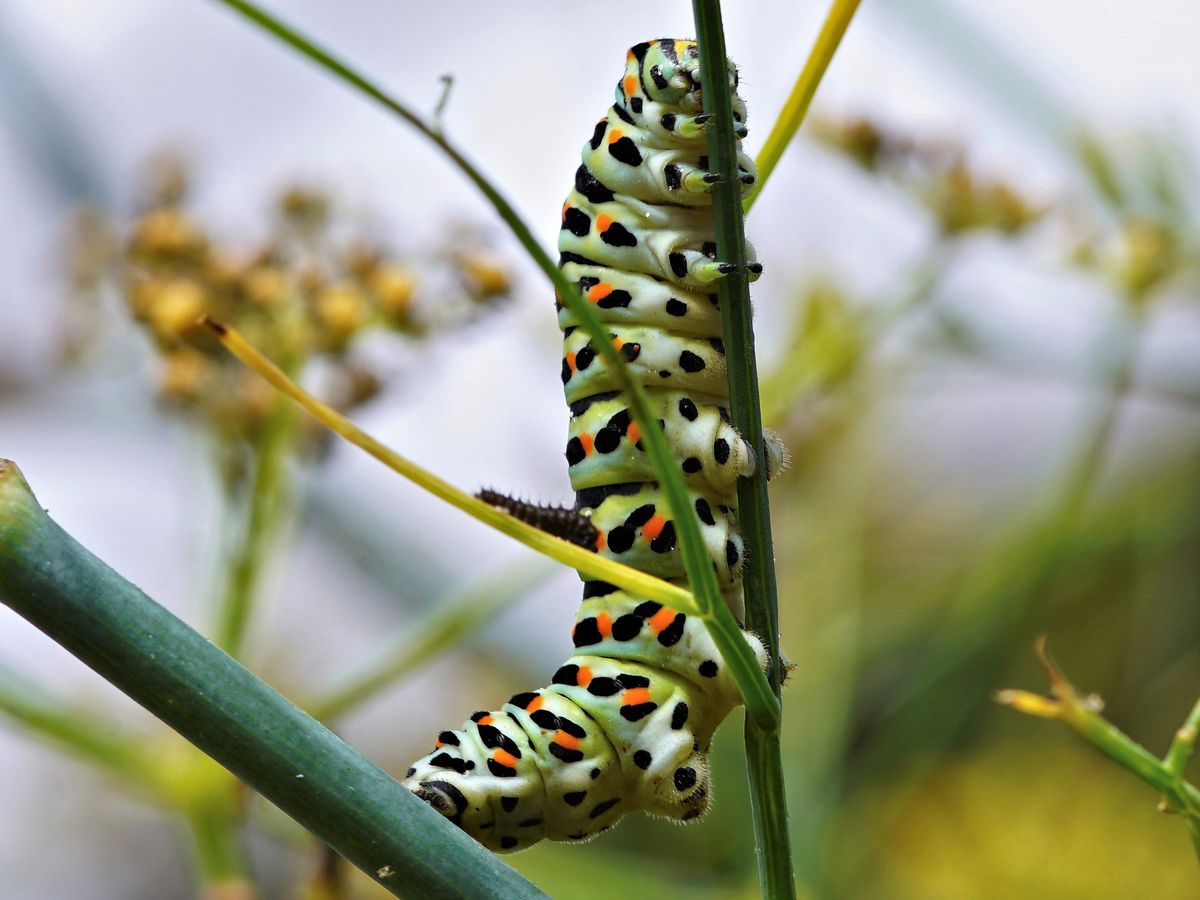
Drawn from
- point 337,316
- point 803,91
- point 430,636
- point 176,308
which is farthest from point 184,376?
point 803,91

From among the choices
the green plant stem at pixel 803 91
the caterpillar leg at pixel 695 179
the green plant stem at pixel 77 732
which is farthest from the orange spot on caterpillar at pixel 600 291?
the green plant stem at pixel 77 732

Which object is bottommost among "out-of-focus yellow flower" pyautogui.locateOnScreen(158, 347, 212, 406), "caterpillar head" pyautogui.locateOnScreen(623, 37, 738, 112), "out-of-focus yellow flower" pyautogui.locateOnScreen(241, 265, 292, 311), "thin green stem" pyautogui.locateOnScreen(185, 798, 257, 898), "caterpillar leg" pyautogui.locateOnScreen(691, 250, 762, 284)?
"thin green stem" pyautogui.locateOnScreen(185, 798, 257, 898)

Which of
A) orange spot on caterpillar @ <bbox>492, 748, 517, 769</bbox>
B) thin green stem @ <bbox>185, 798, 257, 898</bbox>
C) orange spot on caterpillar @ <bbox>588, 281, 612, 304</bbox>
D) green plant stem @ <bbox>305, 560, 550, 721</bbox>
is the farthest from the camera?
green plant stem @ <bbox>305, 560, 550, 721</bbox>

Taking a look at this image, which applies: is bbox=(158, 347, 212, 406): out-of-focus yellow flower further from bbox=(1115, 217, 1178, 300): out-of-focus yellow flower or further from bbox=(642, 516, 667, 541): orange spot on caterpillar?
bbox=(1115, 217, 1178, 300): out-of-focus yellow flower

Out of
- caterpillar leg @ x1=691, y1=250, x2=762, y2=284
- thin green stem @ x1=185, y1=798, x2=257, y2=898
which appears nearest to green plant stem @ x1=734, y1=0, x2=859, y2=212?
caterpillar leg @ x1=691, y1=250, x2=762, y2=284

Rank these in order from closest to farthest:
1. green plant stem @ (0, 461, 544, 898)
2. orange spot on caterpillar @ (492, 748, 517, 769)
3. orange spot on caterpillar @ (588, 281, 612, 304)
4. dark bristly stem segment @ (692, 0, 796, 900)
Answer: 1. green plant stem @ (0, 461, 544, 898)
2. dark bristly stem segment @ (692, 0, 796, 900)
3. orange spot on caterpillar @ (492, 748, 517, 769)
4. orange spot on caterpillar @ (588, 281, 612, 304)

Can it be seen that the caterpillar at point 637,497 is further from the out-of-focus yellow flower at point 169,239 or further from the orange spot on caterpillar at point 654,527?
the out-of-focus yellow flower at point 169,239

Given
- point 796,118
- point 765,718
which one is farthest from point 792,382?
point 765,718
